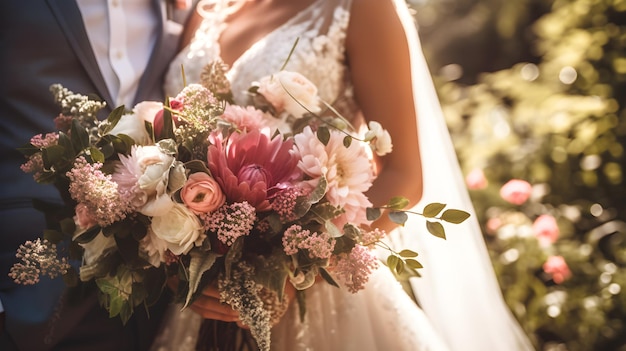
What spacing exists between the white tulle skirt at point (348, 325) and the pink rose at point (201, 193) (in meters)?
0.62

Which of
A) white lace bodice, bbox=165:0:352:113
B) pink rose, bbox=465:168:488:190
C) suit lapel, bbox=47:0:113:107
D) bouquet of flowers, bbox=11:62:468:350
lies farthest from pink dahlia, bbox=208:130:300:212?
pink rose, bbox=465:168:488:190

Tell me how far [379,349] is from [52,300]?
2.88 ft

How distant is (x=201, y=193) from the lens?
4.57ft

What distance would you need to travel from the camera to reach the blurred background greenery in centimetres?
338

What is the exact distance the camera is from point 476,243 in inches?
91.0

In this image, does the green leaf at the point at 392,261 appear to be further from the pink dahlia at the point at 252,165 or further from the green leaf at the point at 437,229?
the pink dahlia at the point at 252,165

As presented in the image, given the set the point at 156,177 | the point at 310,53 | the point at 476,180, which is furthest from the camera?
the point at 476,180

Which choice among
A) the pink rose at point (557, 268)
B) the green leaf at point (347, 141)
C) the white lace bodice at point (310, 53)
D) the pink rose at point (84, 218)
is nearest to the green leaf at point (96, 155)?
the pink rose at point (84, 218)

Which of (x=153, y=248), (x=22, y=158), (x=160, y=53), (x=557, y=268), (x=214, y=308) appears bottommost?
(x=22, y=158)

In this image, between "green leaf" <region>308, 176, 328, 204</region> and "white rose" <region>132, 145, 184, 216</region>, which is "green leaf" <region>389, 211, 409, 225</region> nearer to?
"green leaf" <region>308, 176, 328, 204</region>

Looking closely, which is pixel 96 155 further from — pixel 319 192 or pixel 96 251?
pixel 319 192

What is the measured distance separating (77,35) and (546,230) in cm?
245

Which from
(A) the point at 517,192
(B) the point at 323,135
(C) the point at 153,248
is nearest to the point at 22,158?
(C) the point at 153,248

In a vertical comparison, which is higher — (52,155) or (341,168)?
(341,168)
